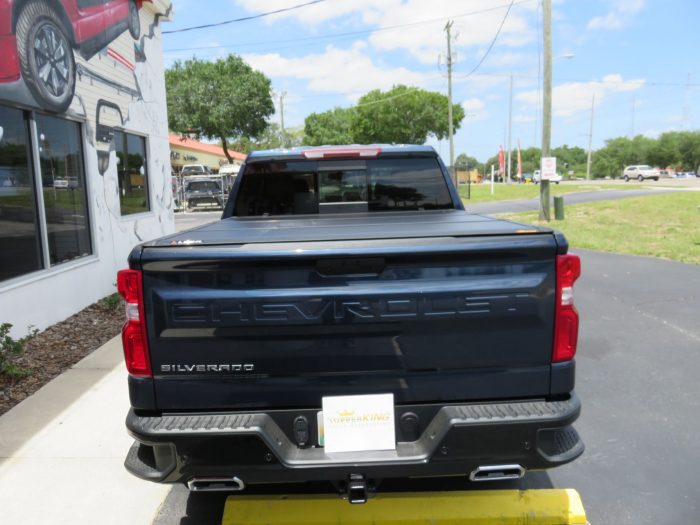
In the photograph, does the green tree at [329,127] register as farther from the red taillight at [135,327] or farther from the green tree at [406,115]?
the red taillight at [135,327]

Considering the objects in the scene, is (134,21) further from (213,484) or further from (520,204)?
(520,204)

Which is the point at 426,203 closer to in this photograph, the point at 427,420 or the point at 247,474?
the point at 427,420

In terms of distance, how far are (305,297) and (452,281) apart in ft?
1.97

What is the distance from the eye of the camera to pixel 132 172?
1001 cm

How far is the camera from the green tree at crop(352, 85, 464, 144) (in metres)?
62.9

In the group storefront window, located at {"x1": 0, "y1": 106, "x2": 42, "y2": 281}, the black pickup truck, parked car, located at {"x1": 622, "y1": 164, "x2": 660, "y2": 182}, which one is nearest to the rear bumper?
the black pickup truck

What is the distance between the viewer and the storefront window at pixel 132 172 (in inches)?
370

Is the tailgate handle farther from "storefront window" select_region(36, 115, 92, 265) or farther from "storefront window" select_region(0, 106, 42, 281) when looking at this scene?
"storefront window" select_region(36, 115, 92, 265)

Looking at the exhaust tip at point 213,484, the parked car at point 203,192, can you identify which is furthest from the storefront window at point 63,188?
the parked car at point 203,192

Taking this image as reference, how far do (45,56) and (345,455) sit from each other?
6486 millimetres

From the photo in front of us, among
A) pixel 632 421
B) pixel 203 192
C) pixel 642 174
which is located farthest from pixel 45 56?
pixel 642 174

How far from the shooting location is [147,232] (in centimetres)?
1055

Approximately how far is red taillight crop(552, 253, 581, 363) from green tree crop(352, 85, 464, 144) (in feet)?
202

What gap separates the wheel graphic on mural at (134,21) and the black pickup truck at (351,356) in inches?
348
